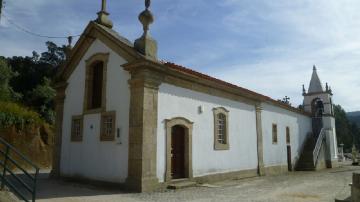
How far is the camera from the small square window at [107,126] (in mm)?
12055

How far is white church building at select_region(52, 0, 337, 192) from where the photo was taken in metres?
11.3

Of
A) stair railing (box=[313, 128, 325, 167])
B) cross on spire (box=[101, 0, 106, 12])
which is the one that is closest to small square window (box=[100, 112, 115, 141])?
cross on spire (box=[101, 0, 106, 12])

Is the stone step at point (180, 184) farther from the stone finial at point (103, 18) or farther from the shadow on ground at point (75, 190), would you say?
the stone finial at point (103, 18)

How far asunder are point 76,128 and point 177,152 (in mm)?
4509

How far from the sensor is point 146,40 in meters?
11.8

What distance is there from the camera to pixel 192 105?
13.4 m

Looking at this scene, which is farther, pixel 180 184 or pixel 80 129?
pixel 80 129

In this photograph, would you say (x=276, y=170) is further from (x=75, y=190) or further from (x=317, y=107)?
(x=75, y=190)

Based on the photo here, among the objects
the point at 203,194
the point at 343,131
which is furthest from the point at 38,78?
the point at 343,131

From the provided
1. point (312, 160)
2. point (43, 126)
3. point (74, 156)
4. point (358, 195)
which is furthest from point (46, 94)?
point (358, 195)

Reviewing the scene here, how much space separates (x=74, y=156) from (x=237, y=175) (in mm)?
7311

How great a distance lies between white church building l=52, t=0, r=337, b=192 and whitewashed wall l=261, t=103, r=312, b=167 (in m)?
0.71

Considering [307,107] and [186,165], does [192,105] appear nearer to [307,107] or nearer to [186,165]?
[186,165]

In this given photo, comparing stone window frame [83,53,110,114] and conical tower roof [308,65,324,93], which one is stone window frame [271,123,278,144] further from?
stone window frame [83,53,110,114]
